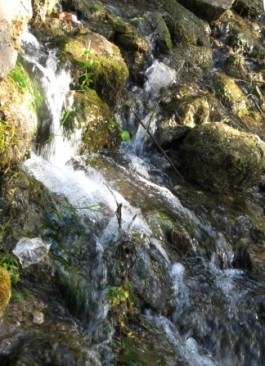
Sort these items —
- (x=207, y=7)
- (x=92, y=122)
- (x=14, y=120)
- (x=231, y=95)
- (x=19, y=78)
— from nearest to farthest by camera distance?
(x=14, y=120) < (x=19, y=78) < (x=92, y=122) < (x=231, y=95) < (x=207, y=7)

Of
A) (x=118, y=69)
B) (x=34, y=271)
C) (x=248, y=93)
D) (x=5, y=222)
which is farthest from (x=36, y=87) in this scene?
(x=248, y=93)

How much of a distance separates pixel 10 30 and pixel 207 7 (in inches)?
351

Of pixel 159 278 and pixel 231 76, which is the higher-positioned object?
pixel 231 76

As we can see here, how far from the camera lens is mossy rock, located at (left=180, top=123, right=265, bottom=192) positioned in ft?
24.8

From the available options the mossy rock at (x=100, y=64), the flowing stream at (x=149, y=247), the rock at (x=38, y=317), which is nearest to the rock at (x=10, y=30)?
the flowing stream at (x=149, y=247)

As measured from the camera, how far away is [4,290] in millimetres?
3568

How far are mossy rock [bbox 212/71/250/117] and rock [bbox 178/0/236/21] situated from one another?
240cm

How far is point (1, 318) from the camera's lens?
140 inches

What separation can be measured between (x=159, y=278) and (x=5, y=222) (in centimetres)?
175

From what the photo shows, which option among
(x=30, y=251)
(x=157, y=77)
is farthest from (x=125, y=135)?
(x=30, y=251)

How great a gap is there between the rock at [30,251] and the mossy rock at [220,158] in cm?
384

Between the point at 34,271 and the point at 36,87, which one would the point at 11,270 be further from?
the point at 36,87

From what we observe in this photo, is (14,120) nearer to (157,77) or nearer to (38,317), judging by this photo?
(38,317)

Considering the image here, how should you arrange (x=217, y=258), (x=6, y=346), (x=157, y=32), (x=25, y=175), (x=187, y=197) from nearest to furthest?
1. (x=6, y=346)
2. (x=25, y=175)
3. (x=217, y=258)
4. (x=187, y=197)
5. (x=157, y=32)
